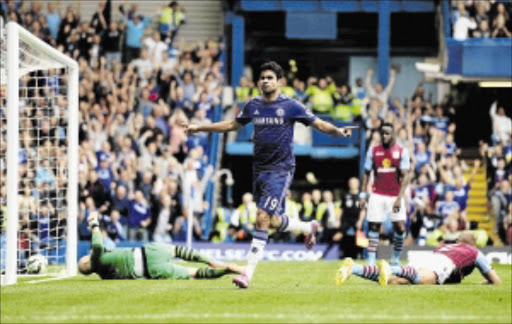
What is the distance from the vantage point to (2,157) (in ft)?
75.5

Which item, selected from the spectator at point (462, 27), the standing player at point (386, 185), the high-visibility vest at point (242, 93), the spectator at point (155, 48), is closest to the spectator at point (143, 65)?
the spectator at point (155, 48)

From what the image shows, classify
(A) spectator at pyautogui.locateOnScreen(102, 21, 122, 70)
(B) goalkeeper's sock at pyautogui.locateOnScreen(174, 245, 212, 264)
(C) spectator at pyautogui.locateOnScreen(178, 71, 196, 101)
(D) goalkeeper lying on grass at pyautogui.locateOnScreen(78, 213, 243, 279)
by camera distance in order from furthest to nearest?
(A) spectator at pyautogui.locateOnScreen(102, 21, 122, 70), (C) spectator at pyautogui.locateOnScreen(178, 71, 196, 101), (D) goalkeeper lying on grass at pyautogui.locateOnScreen(78, 213, 243, 279), (B) goalkeeper's sock at pyautogui.locateOnScreen(174, 245, 212, 264)

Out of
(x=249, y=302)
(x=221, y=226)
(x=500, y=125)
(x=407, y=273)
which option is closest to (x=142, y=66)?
(x=221, y=226)

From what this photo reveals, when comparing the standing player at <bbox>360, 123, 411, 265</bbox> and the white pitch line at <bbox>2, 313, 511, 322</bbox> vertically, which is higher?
the standing player at <bbox>360, 123, 411, 265</bbox>

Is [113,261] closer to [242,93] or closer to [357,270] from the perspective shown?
[357,270]

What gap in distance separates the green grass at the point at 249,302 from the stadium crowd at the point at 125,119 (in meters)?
8.28

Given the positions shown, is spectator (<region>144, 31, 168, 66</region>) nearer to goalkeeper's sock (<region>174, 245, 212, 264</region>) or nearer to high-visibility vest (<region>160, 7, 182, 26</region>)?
high-visibility vest (<region>160, 7, 182, 26</region>)

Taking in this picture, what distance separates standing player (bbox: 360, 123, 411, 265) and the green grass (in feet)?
14.2

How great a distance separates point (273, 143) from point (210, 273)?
2.08m

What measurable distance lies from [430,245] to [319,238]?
2.63 metres

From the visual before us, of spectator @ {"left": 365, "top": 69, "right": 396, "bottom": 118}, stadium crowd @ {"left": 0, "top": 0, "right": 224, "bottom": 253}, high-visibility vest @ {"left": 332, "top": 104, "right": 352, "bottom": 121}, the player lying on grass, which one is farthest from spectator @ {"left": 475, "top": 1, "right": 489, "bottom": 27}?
the player lying on grass

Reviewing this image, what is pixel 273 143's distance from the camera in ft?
46.6

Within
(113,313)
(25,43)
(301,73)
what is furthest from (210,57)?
(113,313)

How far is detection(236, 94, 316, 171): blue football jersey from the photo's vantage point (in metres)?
14.1
